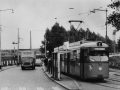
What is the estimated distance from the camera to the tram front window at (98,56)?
66.7 feet

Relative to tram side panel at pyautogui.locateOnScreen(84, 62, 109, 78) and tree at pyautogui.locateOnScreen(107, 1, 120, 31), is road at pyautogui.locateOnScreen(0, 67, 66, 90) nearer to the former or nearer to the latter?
tram side panel at pyautogui.locateOnScreen(84, 62, 109, 78)

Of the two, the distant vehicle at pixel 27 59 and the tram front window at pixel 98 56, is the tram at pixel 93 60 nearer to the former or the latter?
the tram front window at pixel 98 56

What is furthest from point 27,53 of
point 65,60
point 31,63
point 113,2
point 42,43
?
point 42,43

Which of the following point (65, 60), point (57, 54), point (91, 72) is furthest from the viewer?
point (65, 60)

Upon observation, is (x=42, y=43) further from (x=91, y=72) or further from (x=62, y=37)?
(x=91, y=72)

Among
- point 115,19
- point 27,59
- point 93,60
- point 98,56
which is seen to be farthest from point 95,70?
point 27,59

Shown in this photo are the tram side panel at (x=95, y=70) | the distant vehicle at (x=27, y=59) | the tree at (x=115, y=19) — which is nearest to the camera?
the tram side panel at (x=95, y=70)

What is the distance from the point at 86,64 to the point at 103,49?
5.56 feet

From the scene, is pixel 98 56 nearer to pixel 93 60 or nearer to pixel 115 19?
pixel 93 60

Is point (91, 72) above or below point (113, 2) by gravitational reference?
below

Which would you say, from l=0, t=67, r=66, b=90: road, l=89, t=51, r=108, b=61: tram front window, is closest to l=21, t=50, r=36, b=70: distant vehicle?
l=0, t=67, r=66, b=90: road

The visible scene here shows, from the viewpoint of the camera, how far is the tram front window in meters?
20.3

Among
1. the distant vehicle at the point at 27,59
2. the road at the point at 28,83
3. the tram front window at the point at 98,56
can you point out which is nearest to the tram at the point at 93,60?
the tram front window at the point at 98,56

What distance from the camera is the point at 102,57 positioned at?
67.4ft
